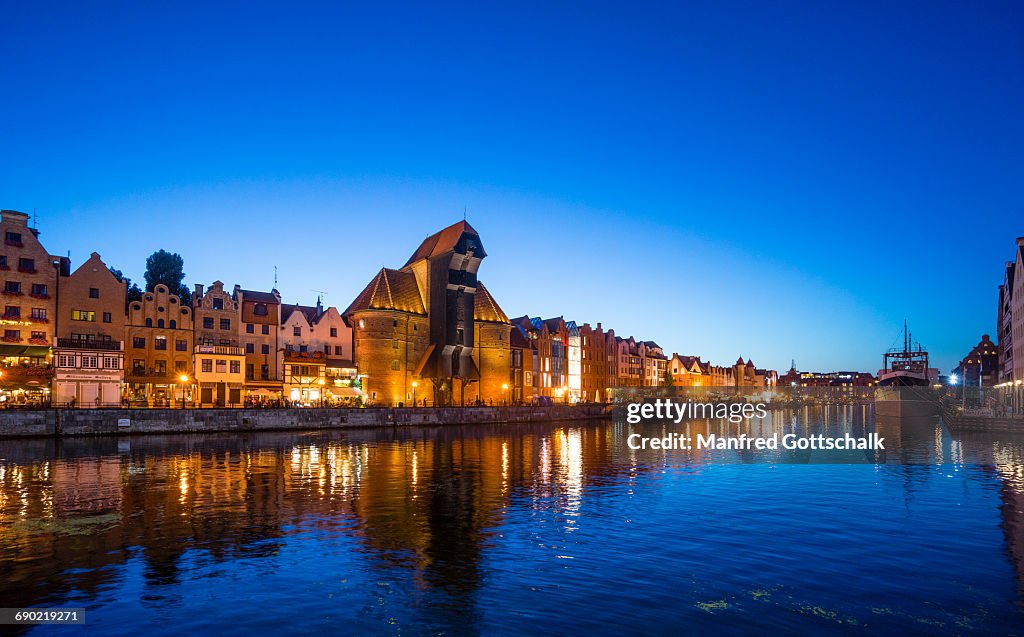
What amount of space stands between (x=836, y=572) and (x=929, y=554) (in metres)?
4.38

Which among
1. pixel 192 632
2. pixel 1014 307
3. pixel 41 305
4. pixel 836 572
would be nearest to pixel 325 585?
pixel 192 632

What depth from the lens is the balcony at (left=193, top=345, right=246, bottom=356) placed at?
80.7 meters

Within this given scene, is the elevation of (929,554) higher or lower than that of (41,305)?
lower

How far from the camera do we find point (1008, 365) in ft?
338

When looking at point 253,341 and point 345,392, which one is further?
point 345,392

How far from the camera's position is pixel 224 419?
72.2 metres

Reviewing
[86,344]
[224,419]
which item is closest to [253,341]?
[224,419]

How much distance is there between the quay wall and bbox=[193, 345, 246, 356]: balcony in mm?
11598

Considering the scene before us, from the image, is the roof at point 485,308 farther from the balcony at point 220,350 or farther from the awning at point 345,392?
the balcony at point 220,350

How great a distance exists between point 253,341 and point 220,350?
6614mm

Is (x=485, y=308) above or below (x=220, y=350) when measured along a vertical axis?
above

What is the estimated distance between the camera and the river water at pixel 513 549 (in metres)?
14.9

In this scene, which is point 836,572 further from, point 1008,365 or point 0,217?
point 1008,365

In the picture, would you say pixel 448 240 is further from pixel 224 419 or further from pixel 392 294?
pixel 224 419
